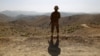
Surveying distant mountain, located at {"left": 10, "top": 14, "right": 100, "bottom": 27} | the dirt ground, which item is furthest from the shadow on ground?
distant mountain, located at {"left": 10, "top": 14, "right": 100, "bottom": 27}

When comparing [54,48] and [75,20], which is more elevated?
[54,48]

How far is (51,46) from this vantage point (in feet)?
32.9

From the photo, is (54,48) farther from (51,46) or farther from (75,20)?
(75,20)

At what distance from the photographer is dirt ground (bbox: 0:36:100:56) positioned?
8984mm

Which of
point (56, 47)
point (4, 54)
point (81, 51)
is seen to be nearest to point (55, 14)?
point (56, 47)

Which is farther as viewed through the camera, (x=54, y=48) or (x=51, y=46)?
(x=51, y=46)

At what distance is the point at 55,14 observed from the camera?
10.2m

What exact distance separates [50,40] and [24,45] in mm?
1595

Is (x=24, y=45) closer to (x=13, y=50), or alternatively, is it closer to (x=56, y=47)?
(x=13, y=50)

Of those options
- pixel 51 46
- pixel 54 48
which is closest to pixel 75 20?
pixel 51 46

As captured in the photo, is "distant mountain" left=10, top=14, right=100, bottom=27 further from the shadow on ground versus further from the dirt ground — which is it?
the shadow on ground

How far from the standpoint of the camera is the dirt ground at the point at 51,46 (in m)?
8.98

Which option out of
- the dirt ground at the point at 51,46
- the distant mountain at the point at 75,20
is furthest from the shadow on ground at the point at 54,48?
the distant mountain at the point at 75,20

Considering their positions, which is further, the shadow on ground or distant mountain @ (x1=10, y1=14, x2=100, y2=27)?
distant mountain @ (x1=10, y1=14, x2=100, y2=27)
